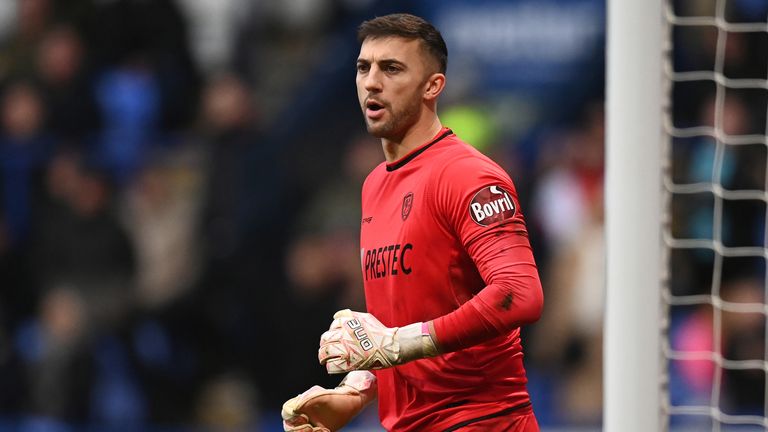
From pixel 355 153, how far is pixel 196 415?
214cm

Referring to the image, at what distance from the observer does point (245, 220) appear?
9836mm

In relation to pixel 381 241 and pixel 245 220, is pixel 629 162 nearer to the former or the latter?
pixel 381 241

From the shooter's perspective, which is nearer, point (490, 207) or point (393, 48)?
point (490, 207)

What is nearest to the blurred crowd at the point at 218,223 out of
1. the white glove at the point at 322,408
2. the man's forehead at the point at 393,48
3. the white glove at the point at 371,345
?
the white glove at the point at 322,408

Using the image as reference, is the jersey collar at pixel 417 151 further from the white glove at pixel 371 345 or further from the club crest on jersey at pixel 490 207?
the white glove at pixel 371 345

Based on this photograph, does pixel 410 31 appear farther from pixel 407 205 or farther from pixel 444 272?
pixel 444 272

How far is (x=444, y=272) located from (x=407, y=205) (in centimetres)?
26

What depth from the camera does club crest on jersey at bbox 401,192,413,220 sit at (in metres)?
4.30

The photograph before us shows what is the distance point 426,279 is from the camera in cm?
423

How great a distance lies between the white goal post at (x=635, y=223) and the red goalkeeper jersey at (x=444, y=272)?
0.42 meters

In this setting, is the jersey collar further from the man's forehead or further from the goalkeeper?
the man's forehead

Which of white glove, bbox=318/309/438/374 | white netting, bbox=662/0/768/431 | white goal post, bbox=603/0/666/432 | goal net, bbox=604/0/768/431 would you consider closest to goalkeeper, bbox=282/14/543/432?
white glove, bbox=318/309/438/374

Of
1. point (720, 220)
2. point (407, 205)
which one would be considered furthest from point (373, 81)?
point (720, 220)

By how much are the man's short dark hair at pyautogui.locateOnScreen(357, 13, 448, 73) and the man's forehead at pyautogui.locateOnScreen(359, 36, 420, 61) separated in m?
0.01
